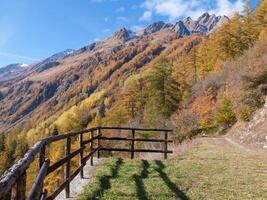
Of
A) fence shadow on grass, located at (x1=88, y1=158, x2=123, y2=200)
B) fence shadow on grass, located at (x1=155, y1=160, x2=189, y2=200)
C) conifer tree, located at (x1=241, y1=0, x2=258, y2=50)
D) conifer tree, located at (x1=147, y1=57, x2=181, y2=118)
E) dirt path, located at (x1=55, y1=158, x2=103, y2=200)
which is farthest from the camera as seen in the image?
conifer tree, located at (x1=241, y1=0, x2=258, y2=50)

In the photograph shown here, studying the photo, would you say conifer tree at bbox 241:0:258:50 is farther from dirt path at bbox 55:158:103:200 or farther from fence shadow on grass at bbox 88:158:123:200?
fence shadow on grass at bbox 88:158:123:200

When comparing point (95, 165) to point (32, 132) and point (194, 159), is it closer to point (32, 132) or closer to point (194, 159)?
point (194, 159)

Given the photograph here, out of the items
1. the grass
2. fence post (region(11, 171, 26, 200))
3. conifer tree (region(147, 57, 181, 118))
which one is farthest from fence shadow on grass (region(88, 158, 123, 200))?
conifer tree (region(147, 57, 181, 118))

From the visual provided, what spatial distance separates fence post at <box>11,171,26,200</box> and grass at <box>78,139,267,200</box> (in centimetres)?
517

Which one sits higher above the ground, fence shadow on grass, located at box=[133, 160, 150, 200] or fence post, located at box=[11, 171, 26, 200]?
fence post, located at box=[11, 171, 26, 200]

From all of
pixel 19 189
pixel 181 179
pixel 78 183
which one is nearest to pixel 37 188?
pixel 19 189

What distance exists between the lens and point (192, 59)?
290 feet

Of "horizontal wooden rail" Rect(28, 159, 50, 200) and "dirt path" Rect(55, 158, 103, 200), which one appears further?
"dirt path" Rect(55, 158, 103, 200)

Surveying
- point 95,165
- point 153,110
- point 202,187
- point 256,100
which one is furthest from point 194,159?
point 153,110

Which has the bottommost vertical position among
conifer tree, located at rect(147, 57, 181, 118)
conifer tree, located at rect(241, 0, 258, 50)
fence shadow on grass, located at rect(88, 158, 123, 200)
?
fence shadow on grass, located at rect(88, 158, 123, 200)

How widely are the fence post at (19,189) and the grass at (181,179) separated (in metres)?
5.17

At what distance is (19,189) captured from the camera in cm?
483

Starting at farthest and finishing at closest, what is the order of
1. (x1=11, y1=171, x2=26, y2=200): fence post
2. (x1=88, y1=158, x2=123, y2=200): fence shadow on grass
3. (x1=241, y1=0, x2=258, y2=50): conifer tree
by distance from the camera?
(x1=241, y1=0, x2=258, y2=50): conifer tree → (x1=88, y1=158, x2=123, y2=200): fence shadow on grass → (x1=11, y1=171, x2=26, y2=200): fence post

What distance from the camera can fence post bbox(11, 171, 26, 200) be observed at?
15.1 feet
